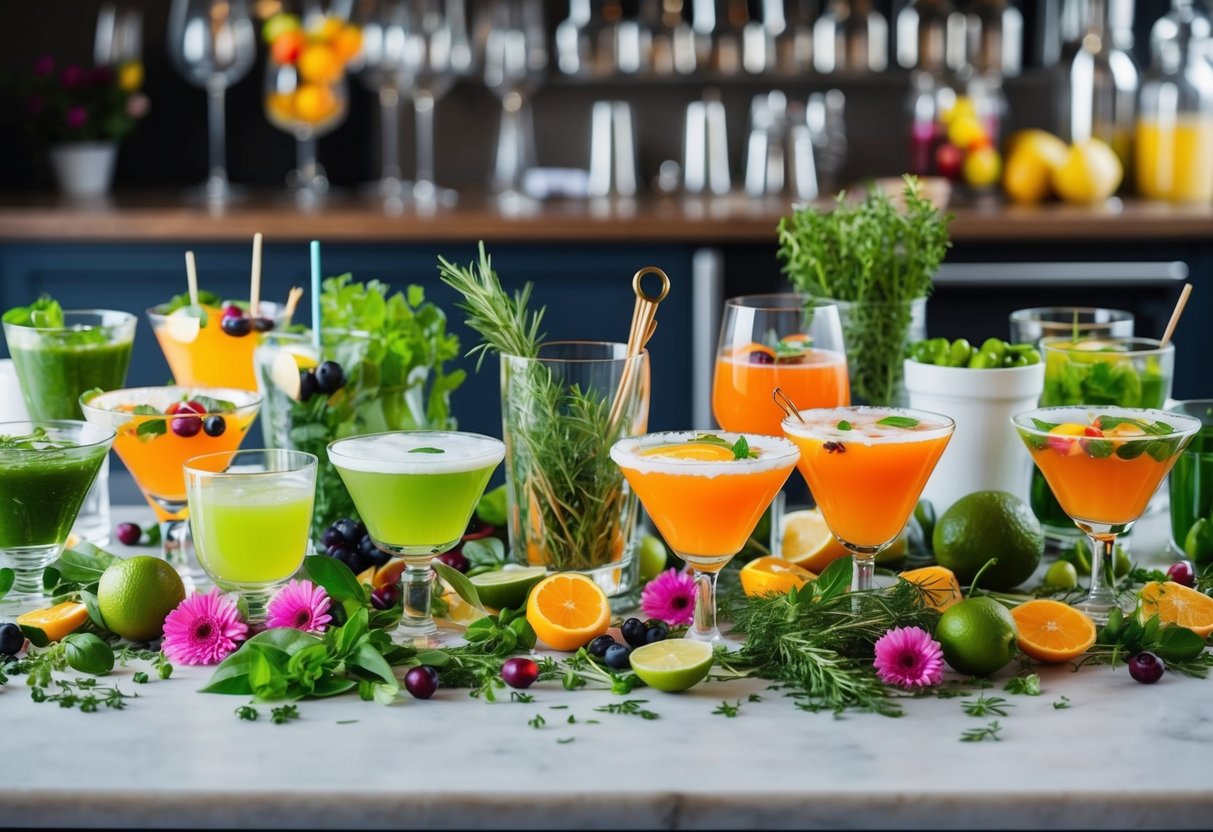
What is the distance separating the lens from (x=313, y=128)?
444cm

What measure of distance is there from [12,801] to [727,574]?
2.88 feet

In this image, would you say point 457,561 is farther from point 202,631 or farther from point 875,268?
point 875,268

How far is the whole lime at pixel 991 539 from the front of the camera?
1.64 m

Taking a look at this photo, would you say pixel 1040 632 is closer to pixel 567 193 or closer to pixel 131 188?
pixel 567 193

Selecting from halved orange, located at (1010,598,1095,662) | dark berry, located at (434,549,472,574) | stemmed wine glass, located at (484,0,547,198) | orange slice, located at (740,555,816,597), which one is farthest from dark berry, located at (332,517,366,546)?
stemmed wine glass, located at (484,0,547,198)

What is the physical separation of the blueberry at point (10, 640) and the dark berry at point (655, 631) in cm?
63

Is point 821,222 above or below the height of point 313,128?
below

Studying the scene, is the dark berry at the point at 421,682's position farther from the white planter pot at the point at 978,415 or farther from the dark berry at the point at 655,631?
the white planter pot at the point at 978,415

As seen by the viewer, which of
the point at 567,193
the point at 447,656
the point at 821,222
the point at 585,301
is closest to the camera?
the point at 447,656

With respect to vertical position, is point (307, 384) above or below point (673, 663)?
above

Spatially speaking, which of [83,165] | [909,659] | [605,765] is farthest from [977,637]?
[83,165]

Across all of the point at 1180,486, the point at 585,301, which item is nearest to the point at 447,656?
the point at 1180,486

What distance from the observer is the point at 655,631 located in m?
1.48

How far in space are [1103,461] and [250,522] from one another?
861 mm
